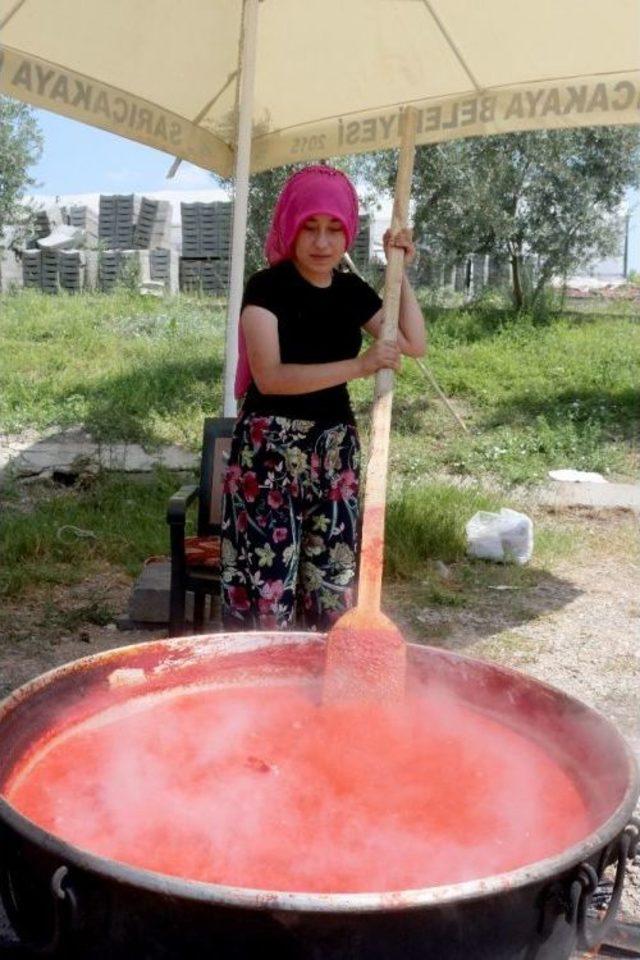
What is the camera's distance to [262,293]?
240cm

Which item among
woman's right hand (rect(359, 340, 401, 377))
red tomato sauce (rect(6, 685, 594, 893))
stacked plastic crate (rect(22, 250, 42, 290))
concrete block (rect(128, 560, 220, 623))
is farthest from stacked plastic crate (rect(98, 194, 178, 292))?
red tomato sauce (rect(6, 685, 594, 893))

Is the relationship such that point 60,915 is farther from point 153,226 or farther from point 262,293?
point 153,226

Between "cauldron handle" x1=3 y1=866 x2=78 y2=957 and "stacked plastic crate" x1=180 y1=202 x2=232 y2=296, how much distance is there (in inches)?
624

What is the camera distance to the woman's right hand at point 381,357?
225 cm

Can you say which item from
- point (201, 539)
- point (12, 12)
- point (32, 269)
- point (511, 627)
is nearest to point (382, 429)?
point (201, 539)

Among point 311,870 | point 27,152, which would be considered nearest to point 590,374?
point 311,870

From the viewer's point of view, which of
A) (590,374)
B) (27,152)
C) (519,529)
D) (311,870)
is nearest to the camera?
(311,870)

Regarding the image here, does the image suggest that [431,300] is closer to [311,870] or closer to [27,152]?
[27,152]

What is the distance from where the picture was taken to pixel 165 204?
63.0ft

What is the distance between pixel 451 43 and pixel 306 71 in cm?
76

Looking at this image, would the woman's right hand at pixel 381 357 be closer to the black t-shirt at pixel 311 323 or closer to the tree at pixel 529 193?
the black t-shirt at pixel 311 323

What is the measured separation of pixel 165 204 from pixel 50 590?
1604 cm

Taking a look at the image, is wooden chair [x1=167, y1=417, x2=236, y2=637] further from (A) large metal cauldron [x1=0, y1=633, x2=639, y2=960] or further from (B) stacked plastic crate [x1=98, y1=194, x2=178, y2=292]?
(B) stacked plastic crate [x1=98, y1=194, x2=178, y2=292]

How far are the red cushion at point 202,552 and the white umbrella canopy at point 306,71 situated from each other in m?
0.85
